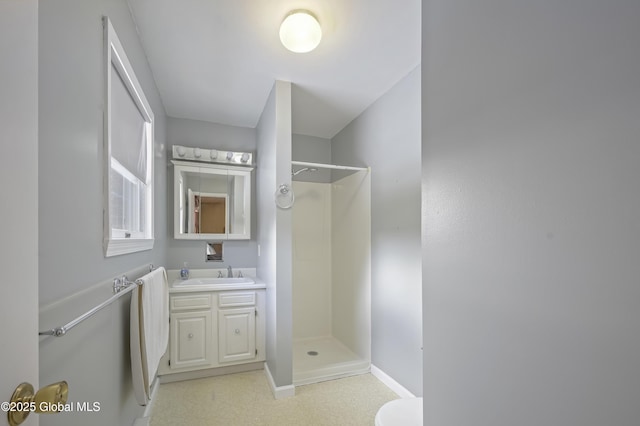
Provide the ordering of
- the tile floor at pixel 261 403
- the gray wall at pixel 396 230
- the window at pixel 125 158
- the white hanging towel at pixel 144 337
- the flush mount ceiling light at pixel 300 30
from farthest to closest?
the gray wall at pixel 396 230 < the tile floor at pixel 261 403 < the flush mount ceiling light at pixel 300 30 < the white hanging towel at pixel 144 337 < the window at pixel 125 158

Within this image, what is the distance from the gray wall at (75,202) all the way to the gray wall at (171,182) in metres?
1.68

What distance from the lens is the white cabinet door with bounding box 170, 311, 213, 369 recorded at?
2426 millimetres

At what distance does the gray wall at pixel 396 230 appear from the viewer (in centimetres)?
210

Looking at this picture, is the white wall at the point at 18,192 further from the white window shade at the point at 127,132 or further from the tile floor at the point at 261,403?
the tile floor at the point at 261,403

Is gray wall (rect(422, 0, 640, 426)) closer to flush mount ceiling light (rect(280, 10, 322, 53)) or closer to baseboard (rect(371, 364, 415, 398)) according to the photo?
flush mount ceiling light (rect(280, 10, 322, 53))

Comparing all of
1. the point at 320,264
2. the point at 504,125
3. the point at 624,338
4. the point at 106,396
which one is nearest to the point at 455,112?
the point at 504,125

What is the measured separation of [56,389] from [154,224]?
1876 mm

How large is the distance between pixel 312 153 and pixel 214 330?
2.36 m

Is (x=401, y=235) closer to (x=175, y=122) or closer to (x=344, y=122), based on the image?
(x=344, y=122)

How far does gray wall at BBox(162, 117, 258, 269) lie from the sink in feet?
0.62

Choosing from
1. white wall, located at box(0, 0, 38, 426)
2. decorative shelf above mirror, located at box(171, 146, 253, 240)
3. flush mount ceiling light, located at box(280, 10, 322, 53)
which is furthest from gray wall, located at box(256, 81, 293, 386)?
white wall, located at box(0, 0, 38, 426)

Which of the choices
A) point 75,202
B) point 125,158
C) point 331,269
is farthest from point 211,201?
point 75,202

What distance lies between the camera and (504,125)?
30.0 inches

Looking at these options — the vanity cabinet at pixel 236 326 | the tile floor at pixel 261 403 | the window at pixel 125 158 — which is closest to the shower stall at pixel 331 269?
the tile floor at pixel 261 403
